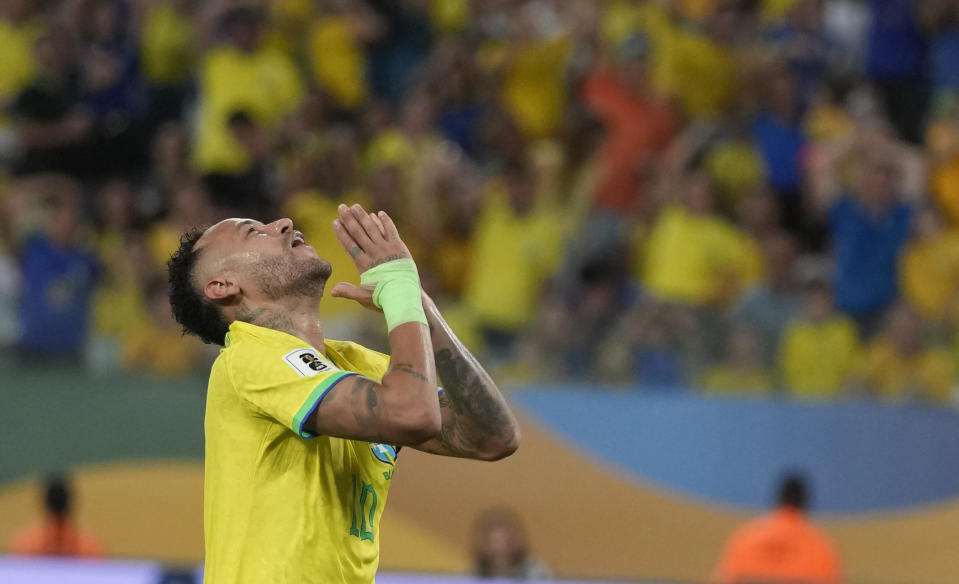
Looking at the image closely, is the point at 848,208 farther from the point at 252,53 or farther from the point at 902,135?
the point at 252,53

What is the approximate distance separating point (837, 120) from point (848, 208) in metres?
0.83

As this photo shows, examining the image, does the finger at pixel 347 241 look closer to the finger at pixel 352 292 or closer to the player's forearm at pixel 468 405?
the finger at pixel 352 292

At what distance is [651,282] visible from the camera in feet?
26.1

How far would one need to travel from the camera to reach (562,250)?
8141 millimetres

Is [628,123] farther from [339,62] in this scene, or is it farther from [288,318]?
[288,318]

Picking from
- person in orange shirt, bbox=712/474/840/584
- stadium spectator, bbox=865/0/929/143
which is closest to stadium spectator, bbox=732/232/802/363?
person in orange shirt, bbox=712/474/840/584

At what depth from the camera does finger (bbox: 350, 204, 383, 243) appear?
10.2 feet

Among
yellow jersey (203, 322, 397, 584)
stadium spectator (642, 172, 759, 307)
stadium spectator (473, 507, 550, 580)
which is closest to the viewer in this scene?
yellow jersey (203, 322, 397, 584)

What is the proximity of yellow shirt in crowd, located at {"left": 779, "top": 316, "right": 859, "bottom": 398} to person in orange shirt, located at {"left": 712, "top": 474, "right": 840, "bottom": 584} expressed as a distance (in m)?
0.54

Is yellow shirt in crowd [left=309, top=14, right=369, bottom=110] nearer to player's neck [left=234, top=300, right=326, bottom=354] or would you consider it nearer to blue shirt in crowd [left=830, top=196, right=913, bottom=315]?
blue shirt in crowd [left=830, top=196, right=913, bottom=315]

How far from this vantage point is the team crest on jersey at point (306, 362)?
298 cm

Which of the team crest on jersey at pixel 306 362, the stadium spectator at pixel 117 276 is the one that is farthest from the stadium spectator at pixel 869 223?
the team crest on jersey at pixel 306 362

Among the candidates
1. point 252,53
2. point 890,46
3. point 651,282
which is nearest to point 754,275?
point 651,282

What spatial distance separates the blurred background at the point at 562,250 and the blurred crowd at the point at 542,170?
0.07ft
